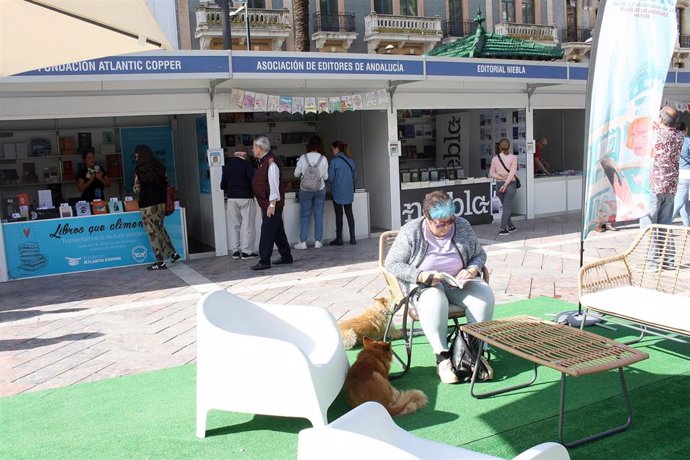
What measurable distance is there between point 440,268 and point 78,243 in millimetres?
5553

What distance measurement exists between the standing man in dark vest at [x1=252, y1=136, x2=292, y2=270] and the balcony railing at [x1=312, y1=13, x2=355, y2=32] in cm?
2331

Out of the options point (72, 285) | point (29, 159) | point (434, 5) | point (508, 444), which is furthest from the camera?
point (434, 5)

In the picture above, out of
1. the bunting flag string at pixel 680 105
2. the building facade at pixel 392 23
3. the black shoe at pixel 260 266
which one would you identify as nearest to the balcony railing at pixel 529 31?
the building facade at pixel 392 23

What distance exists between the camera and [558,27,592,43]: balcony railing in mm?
35219

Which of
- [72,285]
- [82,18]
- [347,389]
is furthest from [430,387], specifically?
[72,285]

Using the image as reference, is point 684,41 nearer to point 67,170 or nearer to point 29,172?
point 67,170

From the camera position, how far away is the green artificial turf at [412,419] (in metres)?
3.30

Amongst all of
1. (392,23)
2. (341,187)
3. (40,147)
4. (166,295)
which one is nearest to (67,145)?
(40,147)

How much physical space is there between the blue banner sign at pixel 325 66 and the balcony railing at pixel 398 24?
22.4 m

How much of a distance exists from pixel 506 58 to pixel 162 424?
30.2 feet

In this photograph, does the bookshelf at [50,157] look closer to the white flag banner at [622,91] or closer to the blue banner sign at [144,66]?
the blue banner sign at [144,66]

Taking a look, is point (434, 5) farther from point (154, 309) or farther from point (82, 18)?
point (82, 18)

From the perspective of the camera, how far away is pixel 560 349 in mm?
3354

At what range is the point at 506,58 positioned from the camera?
36.7ft
